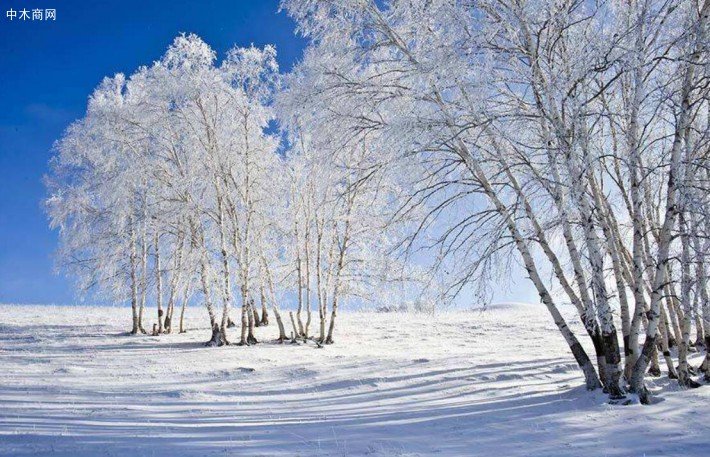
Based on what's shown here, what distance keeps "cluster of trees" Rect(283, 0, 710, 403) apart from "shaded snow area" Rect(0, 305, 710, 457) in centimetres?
175

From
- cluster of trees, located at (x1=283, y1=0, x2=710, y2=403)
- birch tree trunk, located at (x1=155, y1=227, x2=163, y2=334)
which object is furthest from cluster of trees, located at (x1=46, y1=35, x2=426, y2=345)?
cluster of trees, located at (x1=283, y1=0, x2=710, y2=403)

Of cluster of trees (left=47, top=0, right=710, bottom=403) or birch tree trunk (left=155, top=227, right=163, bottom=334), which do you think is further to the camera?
birch tree trunk (left=155, top=227, right=163, bottom=334)

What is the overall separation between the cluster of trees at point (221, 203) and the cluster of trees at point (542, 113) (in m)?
6.77

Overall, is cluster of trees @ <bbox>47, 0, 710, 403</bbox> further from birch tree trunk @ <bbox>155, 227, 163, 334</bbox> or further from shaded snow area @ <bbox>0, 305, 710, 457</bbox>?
birch tree trunk @ <bbox>155, 227, 163, 334</bbox>

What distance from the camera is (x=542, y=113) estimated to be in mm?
7855

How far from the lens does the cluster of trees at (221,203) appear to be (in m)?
17.1

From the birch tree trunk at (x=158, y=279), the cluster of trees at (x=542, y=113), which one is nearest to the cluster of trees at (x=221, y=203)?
the birch tree trunk at (x=158, y=279)

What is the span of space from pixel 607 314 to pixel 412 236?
327cm

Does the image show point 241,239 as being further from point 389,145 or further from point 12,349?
point 389,145

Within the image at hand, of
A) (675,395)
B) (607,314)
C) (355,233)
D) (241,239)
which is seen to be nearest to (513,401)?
(607,314)

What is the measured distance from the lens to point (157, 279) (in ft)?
61.2

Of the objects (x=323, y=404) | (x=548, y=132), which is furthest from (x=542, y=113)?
(x=323, y=404)

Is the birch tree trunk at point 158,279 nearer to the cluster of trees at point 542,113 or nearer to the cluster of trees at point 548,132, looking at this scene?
the cluster of trees at point 548,132

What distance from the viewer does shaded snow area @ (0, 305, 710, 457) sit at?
5.70m
